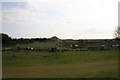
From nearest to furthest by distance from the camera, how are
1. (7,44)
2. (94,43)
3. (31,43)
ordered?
(7,44) → (31,43) → (94,43)

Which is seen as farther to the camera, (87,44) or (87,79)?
(87,44)

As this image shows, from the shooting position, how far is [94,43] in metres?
41.7

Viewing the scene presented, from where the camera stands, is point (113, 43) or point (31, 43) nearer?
point (31, 43)

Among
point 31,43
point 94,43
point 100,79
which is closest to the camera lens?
point 100,79

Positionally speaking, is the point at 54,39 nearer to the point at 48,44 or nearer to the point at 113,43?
the point at 48,44

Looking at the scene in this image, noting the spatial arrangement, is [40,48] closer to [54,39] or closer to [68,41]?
[54,39]

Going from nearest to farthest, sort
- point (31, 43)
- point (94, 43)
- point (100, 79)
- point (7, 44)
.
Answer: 1. point (100, 79)
2. point (7, 44)
3. point (31, 43)
4. point (94, 43)

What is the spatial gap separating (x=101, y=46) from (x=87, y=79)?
28011mm

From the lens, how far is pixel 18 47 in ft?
116

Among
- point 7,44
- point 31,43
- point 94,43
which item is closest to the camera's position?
point 7,44

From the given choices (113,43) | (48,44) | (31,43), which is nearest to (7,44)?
(31,43)

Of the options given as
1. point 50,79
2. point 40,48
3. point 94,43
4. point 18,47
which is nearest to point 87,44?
point 94,43

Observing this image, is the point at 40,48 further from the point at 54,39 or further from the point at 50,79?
the point at 50,79

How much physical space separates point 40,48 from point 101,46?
9.21 meters
